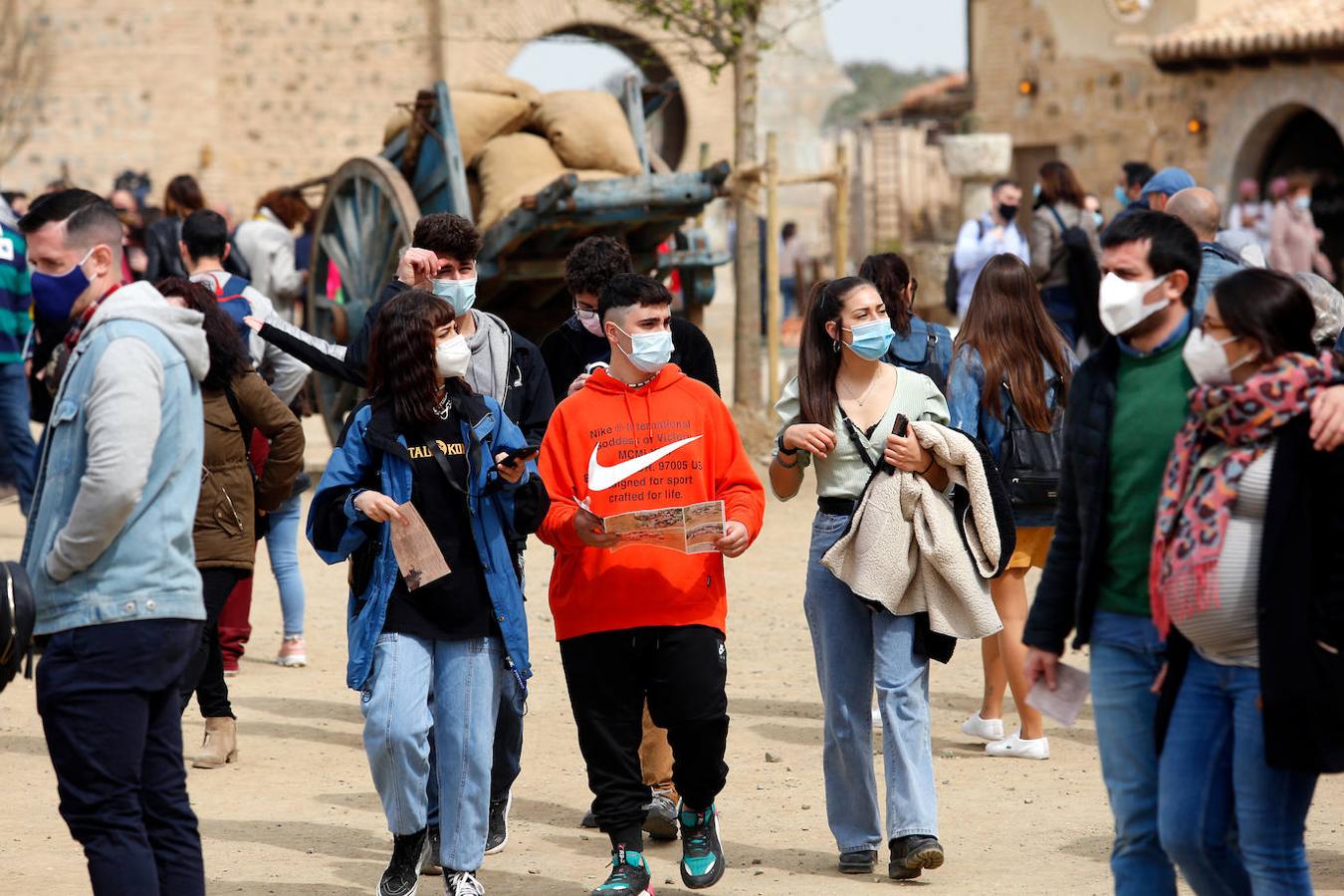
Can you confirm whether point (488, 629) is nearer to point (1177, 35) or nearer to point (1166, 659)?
point (1166, 659)

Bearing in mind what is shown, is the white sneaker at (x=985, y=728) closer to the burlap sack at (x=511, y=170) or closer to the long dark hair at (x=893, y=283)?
the long dark hair at (x=893, y=283)

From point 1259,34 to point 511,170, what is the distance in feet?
39.5

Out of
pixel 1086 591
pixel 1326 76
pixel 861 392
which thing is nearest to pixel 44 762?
pixel 861 392

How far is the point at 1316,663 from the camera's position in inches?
127

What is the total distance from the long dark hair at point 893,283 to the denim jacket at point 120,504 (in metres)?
2.58

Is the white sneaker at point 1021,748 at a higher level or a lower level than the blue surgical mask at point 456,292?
lower

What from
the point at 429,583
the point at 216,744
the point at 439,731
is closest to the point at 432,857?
the point at 439,731

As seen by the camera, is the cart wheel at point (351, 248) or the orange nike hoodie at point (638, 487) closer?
the orange nike hoodie at point (638, 487)

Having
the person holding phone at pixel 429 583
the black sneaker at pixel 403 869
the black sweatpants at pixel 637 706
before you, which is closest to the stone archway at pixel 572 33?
the person holding phone at pixel 429 583

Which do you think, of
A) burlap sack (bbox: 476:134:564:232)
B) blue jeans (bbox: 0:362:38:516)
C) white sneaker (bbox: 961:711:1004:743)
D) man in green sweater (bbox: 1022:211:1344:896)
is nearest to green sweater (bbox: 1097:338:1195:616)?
man in green sweater (bbox: 1022:211:1344:896)

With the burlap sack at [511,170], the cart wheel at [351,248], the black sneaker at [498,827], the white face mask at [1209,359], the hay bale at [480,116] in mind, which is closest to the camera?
the white face mask at [1209,359]

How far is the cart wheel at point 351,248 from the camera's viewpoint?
11.0 meters

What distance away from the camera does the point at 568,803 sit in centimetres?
586

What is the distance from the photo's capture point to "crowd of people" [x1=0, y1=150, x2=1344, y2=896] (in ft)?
11.0
